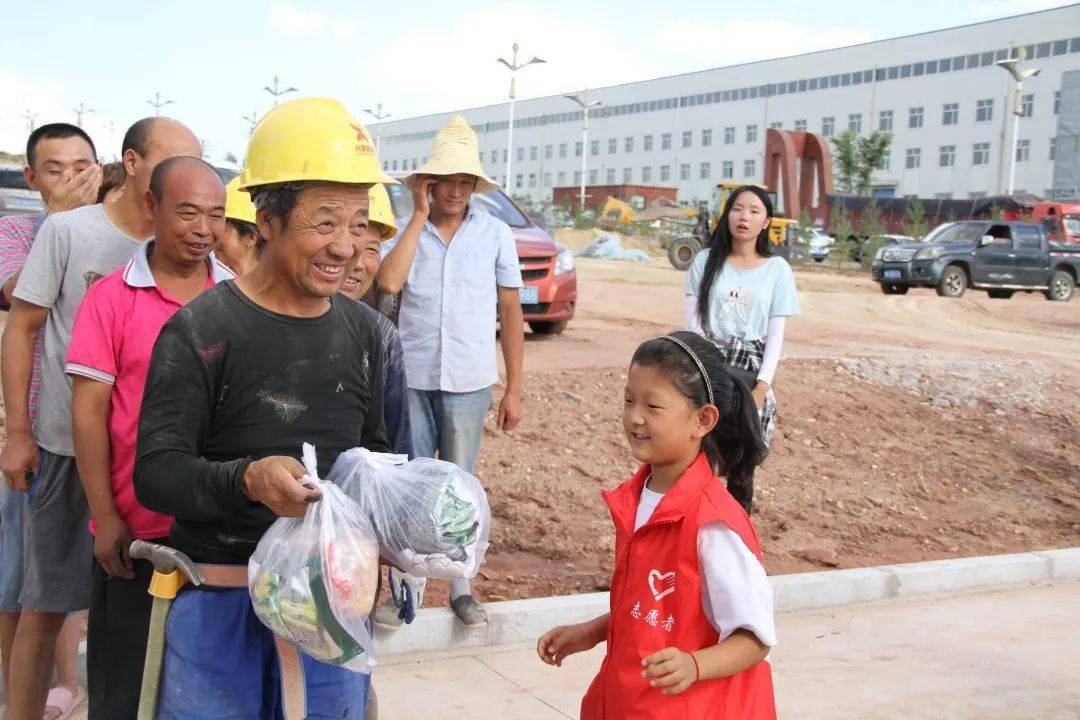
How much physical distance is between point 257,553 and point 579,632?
3.11 ft

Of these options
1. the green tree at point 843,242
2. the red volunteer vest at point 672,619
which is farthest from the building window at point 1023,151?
the red volunteer vest at point 672,619

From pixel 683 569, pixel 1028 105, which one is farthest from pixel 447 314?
pixel 1028 105

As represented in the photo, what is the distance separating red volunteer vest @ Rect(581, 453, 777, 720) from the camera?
2.44m

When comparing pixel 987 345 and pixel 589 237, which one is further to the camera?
pixel 589 237

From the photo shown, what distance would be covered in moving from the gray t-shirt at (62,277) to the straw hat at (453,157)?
1648mm

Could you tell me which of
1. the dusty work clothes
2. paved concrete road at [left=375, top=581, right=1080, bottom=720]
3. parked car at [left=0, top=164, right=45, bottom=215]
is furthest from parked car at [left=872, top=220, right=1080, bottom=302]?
the dusty work clothes

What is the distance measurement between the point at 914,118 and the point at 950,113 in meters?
2.49

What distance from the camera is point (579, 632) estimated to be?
2.69 m

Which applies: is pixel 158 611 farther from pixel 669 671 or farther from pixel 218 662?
pixel 669 671

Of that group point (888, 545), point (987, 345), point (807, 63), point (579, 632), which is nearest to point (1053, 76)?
point (807, 63)

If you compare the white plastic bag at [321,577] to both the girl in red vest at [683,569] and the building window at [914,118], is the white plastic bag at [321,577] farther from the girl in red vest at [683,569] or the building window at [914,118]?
the building window at [914,118]

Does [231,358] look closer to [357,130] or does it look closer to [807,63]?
[357,130]

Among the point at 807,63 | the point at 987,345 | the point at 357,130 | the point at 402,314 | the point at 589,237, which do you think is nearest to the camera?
the point at 357,130

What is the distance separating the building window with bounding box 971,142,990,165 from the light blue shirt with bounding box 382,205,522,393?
64.4 metres
